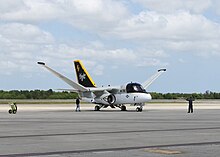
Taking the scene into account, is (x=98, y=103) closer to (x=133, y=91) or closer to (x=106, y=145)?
(x=133, y=91)

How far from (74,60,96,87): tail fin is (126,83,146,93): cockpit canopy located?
6.09 metres

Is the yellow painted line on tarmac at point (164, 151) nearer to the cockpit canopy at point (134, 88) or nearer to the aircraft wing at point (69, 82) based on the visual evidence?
the cockpit canopy at point (134, 88)

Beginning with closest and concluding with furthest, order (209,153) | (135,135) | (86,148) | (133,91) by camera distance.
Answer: (209,153) < (86,148) < (135,135) < (133,91)

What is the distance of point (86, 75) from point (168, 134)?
37.4m

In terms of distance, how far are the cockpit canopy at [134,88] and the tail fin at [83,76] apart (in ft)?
20.0

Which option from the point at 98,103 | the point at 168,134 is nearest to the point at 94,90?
the point at 98,103

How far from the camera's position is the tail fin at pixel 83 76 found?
5819cm

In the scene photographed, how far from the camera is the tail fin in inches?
2291

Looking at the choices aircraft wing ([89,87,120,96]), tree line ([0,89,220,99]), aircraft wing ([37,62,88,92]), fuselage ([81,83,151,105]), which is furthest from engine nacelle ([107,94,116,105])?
tree line ([0,89,220,99])

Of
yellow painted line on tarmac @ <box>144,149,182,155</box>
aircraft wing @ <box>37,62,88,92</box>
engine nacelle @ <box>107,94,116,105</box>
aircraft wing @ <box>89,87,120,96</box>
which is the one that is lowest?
yellow painted line on tarmac @ <box>144,149,182,155</box>

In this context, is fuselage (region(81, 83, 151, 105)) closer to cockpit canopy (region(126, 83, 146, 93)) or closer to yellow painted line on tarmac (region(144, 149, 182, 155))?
cockpit canopy (region(126, 83, 146, 93))

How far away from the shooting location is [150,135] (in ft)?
68.7

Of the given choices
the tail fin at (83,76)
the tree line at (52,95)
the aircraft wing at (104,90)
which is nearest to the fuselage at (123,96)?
the aircraft wing at (104,90)

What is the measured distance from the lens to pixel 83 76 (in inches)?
2298
